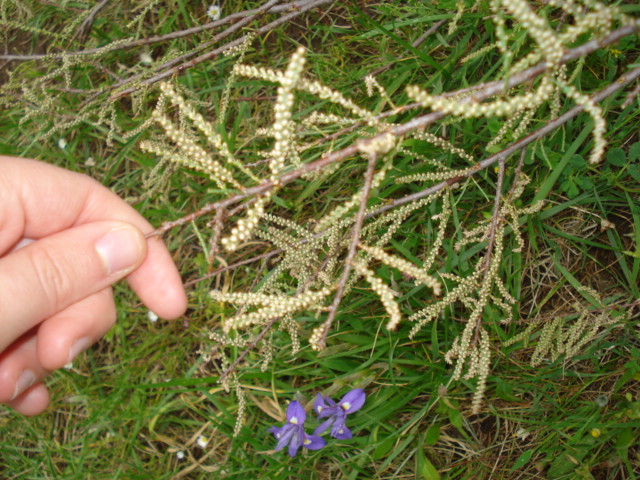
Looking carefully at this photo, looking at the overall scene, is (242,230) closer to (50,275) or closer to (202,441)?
(50,275)

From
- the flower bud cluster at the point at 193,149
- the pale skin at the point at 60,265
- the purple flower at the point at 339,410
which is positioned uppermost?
the flower bud cluster at the point at 193,149

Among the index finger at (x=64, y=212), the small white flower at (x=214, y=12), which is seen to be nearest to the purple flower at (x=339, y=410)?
the index finger at (x=64, y=212)

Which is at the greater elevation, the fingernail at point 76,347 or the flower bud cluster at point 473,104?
the flower bud cluster at point 473,104

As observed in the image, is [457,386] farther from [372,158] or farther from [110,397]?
[110,397]

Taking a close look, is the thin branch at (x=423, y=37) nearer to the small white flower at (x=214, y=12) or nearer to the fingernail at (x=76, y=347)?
the small white flower at (x=214, y=12)

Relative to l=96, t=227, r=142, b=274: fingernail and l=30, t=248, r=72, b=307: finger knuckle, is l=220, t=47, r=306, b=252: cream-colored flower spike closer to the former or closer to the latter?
l=96, t=227, r=142, b=274: fingernail

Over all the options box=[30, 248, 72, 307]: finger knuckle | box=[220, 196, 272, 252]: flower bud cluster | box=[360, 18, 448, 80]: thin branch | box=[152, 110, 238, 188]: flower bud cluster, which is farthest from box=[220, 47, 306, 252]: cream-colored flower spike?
box=[360, 18, 448, 80]: thin branch

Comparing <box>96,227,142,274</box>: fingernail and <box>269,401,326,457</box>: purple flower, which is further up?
<box>96,227,142,274</box>: fingernail

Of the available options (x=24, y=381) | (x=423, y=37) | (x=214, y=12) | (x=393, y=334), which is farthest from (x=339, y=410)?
(x=214, y=12)
